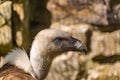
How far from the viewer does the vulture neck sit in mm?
3851

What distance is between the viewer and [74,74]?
214 inches

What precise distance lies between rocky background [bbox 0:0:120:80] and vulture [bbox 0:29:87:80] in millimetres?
1376

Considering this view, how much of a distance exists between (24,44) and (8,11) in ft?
1.05

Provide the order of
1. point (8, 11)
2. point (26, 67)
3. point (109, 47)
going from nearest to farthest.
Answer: point (26, 67)
point (8, 11)
point (109, 47)

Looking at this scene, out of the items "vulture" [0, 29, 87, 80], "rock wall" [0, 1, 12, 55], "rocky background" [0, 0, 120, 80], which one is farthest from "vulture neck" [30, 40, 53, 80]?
"rocky background" [0, 0, 120, 80]

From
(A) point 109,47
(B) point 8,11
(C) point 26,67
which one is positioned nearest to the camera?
(C) point 26,67

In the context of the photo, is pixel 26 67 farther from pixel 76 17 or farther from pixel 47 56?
pixel 76 17

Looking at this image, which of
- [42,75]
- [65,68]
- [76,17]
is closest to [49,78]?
[65,68]

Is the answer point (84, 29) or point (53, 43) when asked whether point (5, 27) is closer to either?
point (84, 29)

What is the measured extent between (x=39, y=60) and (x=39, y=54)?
4 centimetres

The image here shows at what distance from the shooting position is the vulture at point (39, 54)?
149 inches

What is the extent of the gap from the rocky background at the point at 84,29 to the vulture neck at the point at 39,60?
4.56 feet

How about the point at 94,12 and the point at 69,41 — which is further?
the point at 94,12

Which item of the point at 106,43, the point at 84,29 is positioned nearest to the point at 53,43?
the point at 84,29
